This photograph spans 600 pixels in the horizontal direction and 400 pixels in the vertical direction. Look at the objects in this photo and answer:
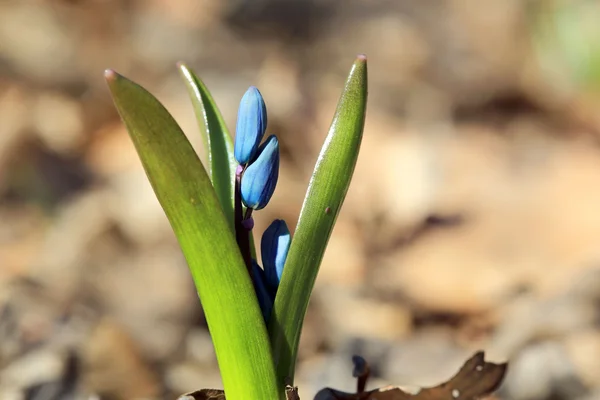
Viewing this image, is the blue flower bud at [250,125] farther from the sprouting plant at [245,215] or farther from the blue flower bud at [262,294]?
the blue flower bud at [262,294]

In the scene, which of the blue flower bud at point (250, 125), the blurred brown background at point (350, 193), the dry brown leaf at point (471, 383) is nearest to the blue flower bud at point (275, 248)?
the blue flower bud at point (250, 125)

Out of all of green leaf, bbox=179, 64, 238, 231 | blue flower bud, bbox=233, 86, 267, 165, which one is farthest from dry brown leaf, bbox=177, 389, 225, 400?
blue flower bud, bbox=233, 86, 267, 165

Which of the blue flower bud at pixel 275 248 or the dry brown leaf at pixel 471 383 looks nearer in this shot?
the blue flower bud at pixel 275 248

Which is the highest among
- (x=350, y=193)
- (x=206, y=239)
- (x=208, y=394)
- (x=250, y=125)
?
(x=350, y=193)

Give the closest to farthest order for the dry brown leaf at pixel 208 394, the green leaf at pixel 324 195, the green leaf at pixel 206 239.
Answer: the green leaf at pixel 206 239 → the green leaf at pixel 324 195 → the dry brown leaf at pixel 208 394

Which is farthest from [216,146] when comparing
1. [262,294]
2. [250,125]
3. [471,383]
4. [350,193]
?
[350,193]

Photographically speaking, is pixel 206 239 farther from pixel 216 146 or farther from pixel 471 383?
pixel 471 383

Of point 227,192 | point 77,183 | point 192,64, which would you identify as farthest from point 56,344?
point 192,64
